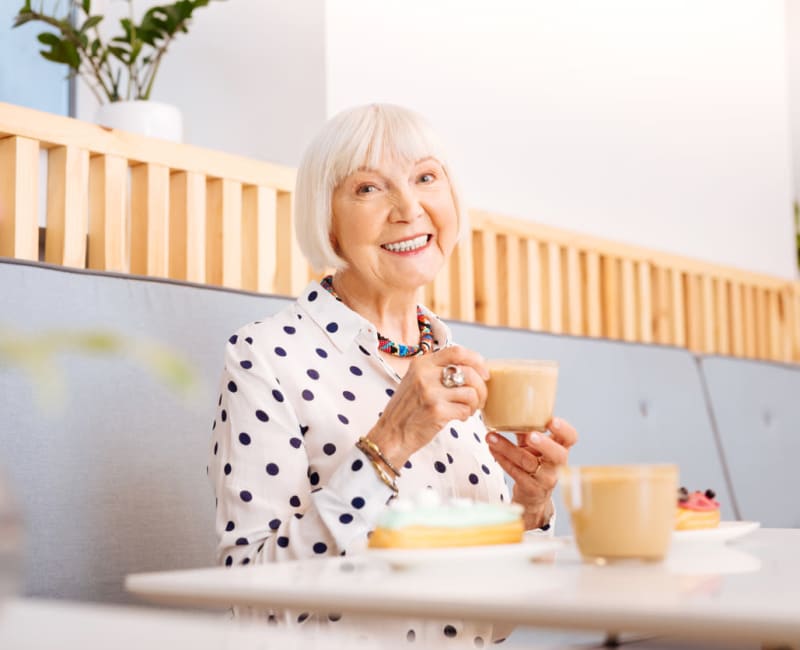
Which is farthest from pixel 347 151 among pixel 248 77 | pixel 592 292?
pixel 592 292

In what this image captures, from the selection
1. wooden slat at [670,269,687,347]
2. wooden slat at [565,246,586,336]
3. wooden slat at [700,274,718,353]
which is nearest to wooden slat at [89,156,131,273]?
wooden slat at [565,246,586,336]

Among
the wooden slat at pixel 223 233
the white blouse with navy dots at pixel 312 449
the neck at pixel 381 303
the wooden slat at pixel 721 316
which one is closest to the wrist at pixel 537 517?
the white blouse with navy dots at pixel 312 449

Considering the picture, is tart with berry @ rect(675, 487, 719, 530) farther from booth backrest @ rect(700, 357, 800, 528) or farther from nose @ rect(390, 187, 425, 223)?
booth backrest @ rect(700, 357, 800, 528)

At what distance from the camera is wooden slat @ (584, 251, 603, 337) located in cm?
280

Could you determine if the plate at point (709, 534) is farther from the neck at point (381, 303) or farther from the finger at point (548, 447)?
the neck at point (381, 303)

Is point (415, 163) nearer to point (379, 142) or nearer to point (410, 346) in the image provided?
point (379, 142)

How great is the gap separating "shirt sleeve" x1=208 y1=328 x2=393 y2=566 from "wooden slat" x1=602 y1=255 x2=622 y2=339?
161 cm

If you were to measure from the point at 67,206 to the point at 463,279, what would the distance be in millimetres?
952

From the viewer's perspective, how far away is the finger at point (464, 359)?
3.73 ft

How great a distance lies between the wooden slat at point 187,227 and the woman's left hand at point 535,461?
0.77m

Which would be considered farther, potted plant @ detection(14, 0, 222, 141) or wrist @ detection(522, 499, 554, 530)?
potted plant @ detection(14, 0, 222, 141)

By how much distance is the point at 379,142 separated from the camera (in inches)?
60.5

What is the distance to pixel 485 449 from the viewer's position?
1.60 m

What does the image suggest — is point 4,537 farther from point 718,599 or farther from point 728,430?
point 728,430
